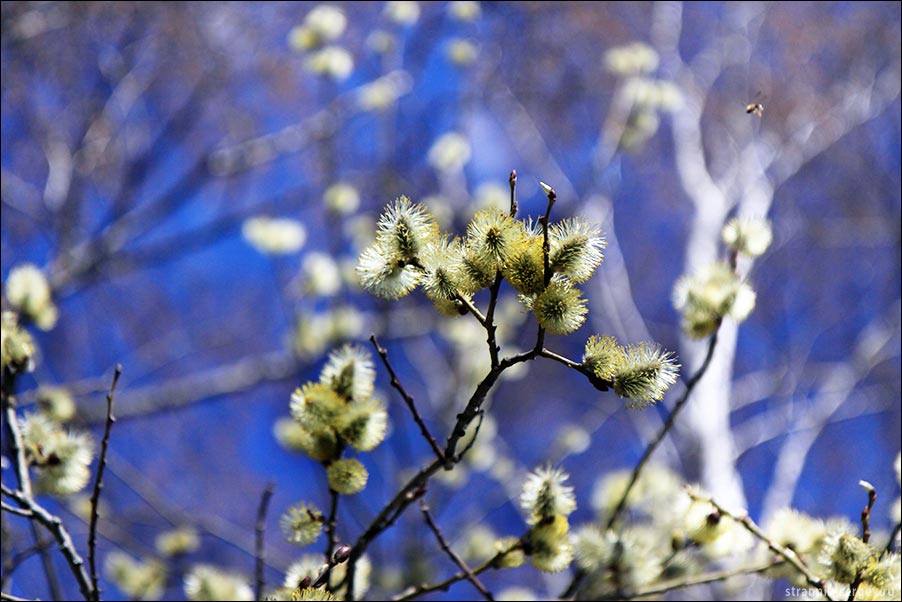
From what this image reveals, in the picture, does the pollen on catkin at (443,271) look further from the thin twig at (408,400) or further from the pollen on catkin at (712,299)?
the pollen on catkin at (712,299)

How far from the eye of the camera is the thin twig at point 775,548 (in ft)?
3.89

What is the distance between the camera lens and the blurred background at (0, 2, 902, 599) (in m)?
4.26

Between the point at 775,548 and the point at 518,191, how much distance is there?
14.4 feet

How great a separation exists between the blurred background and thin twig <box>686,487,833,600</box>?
2.20 metres

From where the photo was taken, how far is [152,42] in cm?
547

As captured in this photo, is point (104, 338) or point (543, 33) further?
point (104, 338)

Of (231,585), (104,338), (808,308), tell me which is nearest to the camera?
(231,585)

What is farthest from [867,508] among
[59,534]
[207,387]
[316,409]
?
[207,387]

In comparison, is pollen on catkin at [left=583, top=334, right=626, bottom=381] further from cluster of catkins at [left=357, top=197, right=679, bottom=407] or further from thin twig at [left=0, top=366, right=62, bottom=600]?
thin twig at [left=0, top=366, right=62, bottom=600]

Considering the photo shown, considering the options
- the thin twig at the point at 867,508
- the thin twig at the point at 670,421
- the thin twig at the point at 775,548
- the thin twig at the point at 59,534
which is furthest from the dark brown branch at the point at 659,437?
the thin twig at the point at 59,534

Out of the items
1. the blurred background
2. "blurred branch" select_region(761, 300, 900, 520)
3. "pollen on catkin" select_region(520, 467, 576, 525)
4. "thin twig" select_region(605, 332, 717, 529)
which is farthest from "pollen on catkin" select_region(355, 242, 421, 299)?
"blurred branch" select_region(761, 300, 900, 520)

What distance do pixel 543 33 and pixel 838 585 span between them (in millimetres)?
5546

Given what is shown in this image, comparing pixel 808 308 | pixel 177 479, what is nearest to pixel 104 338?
pixel 177 479

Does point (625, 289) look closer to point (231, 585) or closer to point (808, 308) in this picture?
point (808, 308)
